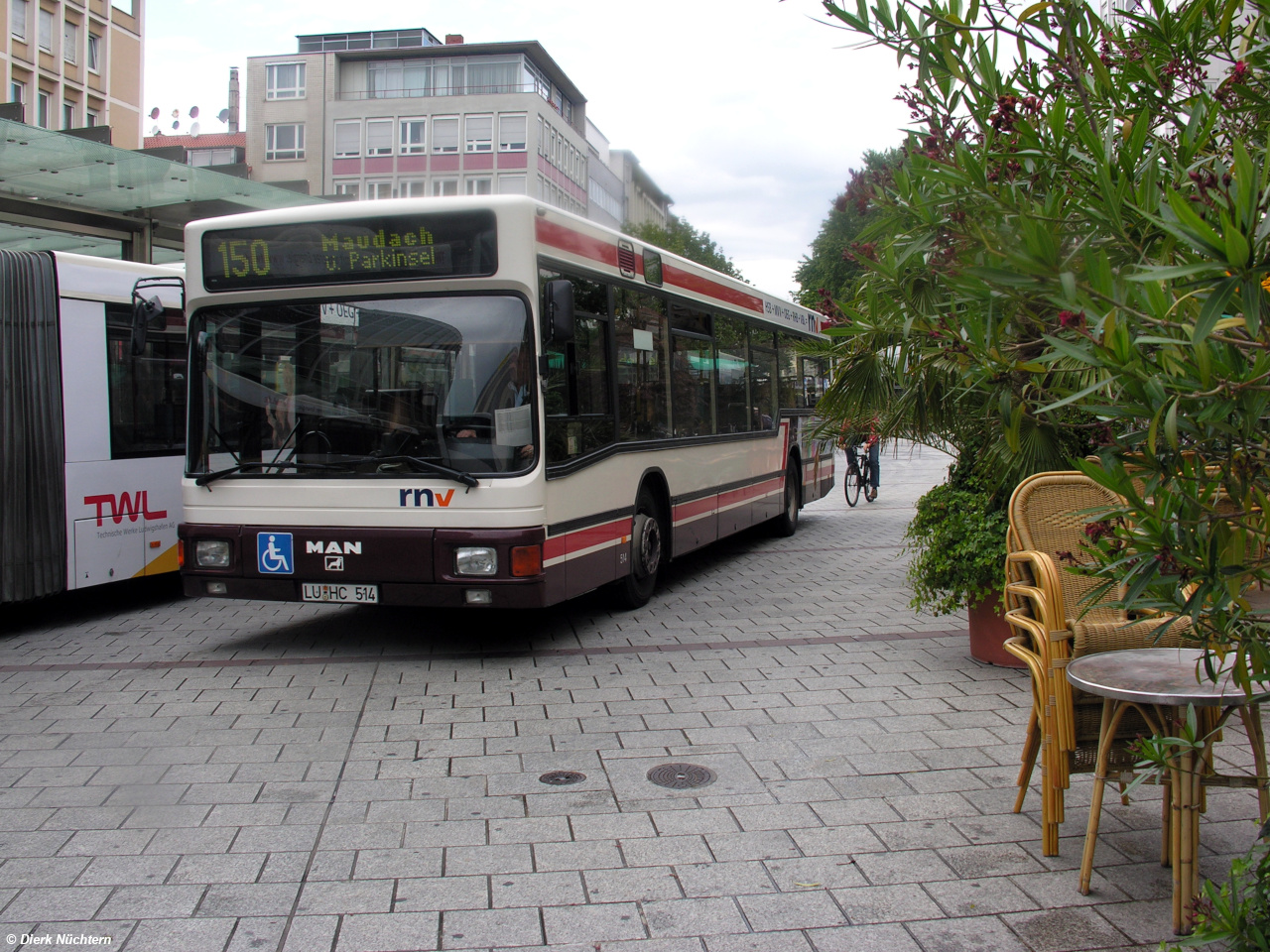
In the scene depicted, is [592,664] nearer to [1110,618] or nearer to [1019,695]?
[1019,695]

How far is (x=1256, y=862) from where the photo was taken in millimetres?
2457

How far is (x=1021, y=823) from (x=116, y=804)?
11.1ft

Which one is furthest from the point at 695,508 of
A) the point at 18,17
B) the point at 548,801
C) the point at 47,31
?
the point at 47,31

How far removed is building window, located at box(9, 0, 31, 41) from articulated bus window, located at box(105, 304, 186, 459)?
5076cm

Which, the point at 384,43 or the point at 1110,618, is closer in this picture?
the point at 1110,618

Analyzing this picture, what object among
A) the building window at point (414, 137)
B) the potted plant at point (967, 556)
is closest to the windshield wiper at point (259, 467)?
the potted plant at point (967, 556)

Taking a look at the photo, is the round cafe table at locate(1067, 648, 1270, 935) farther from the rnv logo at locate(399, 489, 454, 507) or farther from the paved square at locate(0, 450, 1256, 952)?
the rnv logo at locate(399, 489, 454, 507)

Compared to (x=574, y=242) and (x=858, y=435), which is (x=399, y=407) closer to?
(x=574, y=242)

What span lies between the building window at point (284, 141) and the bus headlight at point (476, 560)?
2634 inches

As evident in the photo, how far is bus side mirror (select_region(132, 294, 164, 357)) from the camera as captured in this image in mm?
8008

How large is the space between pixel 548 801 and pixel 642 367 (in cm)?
488

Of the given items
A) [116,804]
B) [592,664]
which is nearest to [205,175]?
[592,664]

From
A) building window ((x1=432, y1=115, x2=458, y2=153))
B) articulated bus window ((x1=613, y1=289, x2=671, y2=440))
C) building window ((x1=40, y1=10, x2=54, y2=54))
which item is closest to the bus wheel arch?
articulated bus window ((x1=613, y1=289, x2=671, y2=440))

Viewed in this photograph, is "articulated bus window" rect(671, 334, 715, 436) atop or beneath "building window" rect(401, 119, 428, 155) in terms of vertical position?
beneath
